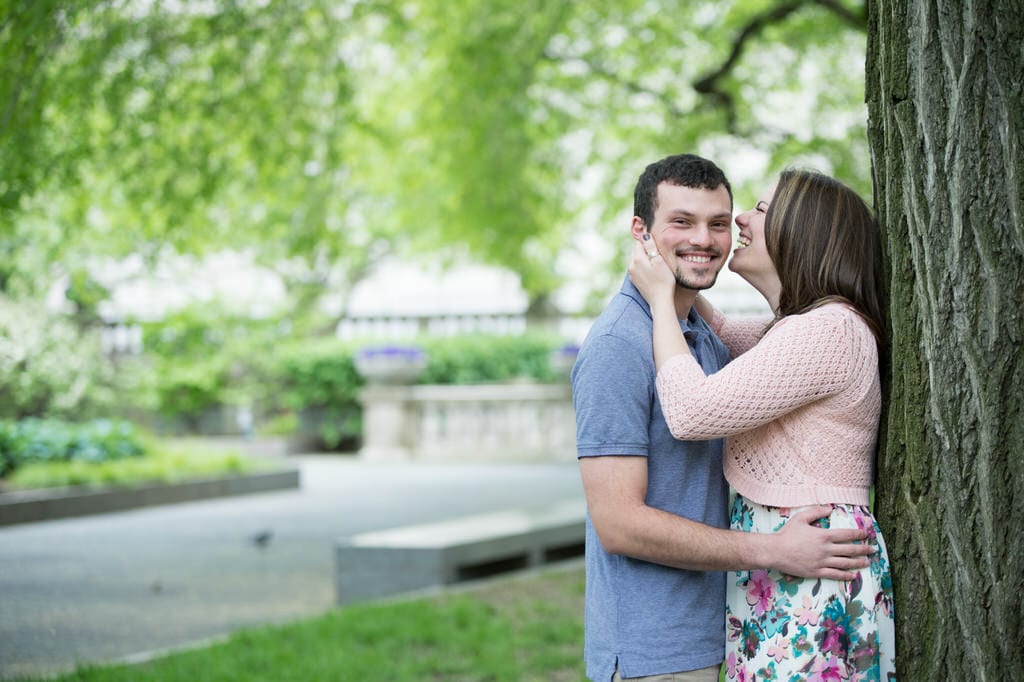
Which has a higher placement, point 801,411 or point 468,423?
point 801,411

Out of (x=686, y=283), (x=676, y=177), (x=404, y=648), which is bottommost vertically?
(x=404, y=648)

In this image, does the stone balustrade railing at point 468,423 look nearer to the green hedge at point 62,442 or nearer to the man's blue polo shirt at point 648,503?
Answer: the green hedge at point 62,442

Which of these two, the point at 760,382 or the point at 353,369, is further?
the point at 353,369

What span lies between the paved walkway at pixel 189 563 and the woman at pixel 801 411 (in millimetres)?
4284

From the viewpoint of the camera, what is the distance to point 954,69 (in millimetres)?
2752

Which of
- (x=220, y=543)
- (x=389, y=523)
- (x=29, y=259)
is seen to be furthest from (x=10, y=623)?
(x=29, y=259)

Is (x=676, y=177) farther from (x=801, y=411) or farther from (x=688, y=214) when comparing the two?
(x=801, y=411)

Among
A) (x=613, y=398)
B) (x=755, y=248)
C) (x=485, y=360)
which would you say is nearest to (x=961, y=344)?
(x=755, y=248)

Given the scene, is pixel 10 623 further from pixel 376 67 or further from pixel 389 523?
pixel 376 67

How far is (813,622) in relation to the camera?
2725 millimetres

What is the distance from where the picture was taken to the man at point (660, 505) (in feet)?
8.87

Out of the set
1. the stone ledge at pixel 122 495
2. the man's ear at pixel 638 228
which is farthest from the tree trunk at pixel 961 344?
the stone ledge at pixel 122 495

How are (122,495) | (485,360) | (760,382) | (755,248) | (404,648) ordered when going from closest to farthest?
(760,382) → (755,248) → (404,648) → (122,495) → (485,360)

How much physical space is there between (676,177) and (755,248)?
0.31 metres
